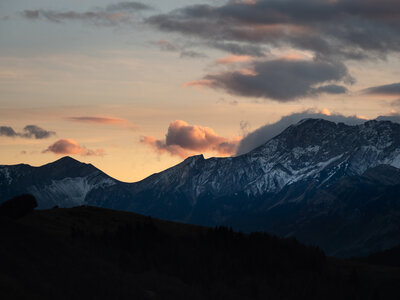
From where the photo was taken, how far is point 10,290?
18888cm

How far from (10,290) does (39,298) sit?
951 cm

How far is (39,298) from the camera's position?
640ft
